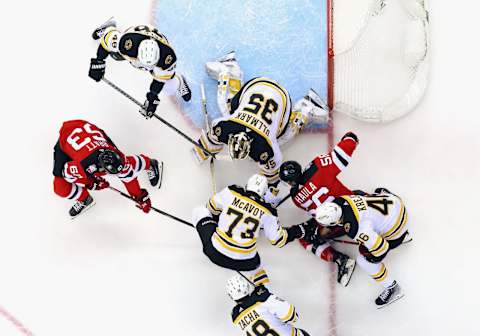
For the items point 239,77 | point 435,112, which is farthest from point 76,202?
point 435,112

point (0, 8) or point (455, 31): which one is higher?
point (455, 31)

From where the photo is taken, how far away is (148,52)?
250cm

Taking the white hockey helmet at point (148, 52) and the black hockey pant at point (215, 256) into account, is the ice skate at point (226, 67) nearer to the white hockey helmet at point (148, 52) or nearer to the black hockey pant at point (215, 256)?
the white hockey helmet at point (148, 52)

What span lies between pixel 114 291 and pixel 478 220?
2.22 meters

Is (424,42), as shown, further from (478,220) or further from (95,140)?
(95,140)

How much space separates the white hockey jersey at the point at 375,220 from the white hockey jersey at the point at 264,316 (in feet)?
1.71

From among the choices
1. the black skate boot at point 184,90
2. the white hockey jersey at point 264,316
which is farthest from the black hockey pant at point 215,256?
the black skate boot at point 184,90

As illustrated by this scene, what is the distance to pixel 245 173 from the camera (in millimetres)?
3168

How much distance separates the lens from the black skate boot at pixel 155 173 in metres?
3.10

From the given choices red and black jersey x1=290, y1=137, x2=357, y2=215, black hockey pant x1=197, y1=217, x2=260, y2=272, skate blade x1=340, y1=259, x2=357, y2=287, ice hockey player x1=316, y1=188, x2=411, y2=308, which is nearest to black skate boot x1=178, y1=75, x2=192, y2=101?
black hockey pant x1=197, y1=217, x2=260, y2=272

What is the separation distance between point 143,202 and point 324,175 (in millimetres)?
1068

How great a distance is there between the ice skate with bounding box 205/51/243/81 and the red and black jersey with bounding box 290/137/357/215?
792 millimetres

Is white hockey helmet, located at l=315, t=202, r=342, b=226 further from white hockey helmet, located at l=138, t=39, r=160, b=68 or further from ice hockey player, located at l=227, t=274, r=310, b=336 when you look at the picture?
white hockey helmet, located at l=138, t=39, r=160, b=68

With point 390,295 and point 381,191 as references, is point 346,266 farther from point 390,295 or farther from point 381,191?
point 381,191
